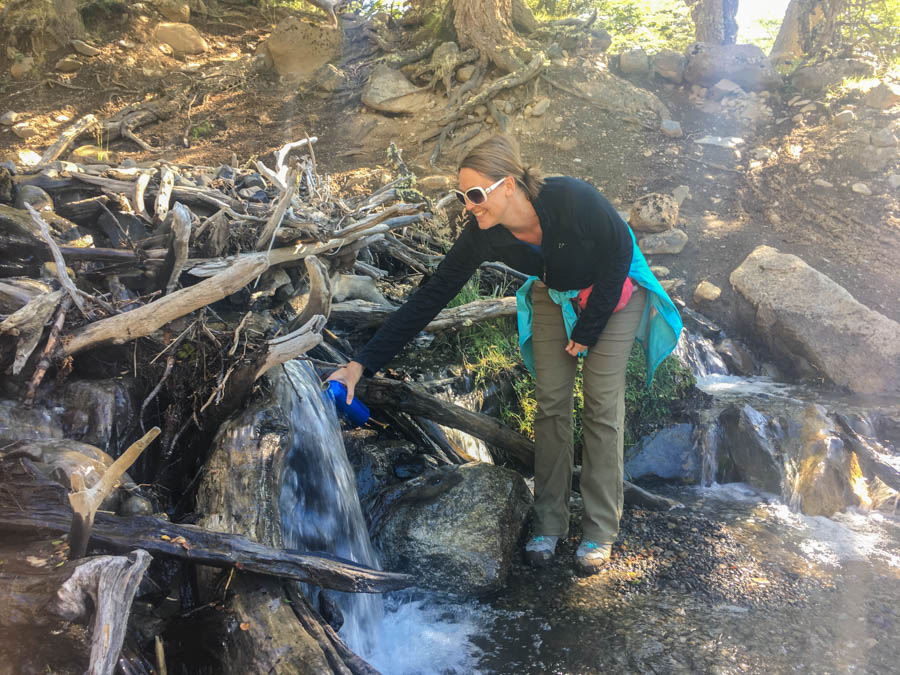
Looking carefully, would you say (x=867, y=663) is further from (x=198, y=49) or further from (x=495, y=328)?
(x=198, y=49)

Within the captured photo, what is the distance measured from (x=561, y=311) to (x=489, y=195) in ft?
2.75

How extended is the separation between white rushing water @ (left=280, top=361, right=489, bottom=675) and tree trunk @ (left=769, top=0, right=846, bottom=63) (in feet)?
41.3

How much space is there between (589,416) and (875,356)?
406 centimetres

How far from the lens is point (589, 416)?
352 cm


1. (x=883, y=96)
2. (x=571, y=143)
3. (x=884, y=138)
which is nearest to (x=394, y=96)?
(x=571, y=143)

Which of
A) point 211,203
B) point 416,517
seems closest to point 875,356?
point 416,517

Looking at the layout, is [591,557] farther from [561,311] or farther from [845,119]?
[845,119]

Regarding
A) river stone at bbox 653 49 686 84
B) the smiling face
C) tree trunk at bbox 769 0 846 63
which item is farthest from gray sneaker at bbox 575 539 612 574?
tree trunk at bbox 769 0 846 63

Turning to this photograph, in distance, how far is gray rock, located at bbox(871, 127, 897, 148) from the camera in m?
9.24

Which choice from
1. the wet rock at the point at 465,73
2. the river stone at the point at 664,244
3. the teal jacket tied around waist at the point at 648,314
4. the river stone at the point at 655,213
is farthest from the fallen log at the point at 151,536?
the wet rock at the point at 465,73

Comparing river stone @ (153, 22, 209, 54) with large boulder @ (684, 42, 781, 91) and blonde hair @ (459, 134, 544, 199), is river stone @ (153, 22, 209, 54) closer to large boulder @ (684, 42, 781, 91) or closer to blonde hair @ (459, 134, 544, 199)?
large boulder @ (684, 42, 781, 91)

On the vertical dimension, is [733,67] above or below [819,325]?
above

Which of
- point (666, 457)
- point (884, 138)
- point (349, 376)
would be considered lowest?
point (666, 457)

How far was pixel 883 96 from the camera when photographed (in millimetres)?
9898
